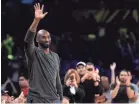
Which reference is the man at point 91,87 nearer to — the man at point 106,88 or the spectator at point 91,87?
the spectator at point 91,87

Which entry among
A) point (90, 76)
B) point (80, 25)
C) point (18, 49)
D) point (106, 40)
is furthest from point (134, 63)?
point (90, 76)

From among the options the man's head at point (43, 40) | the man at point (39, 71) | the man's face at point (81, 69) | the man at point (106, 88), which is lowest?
the man at point (106, 88)

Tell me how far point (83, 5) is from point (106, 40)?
1.14 m

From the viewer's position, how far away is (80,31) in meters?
13.2

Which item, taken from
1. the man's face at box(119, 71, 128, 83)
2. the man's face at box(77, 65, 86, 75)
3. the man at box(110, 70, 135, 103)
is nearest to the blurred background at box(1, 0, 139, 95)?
the man's face at box(77, 65, 86, 75)

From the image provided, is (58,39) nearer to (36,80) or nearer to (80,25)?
(80,25)

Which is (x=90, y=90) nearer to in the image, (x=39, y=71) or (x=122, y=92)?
(x=122, y=92)

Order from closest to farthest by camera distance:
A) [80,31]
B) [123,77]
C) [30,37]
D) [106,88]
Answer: [30,37], [123,77], [106,88], [80,31]

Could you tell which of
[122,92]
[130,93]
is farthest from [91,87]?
[130,93]

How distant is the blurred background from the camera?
40.4ft

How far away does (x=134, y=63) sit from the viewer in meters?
12.2

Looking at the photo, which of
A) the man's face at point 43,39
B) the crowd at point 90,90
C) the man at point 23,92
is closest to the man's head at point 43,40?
the man's face at point 43,39

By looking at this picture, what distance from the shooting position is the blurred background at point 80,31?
40.4 feet

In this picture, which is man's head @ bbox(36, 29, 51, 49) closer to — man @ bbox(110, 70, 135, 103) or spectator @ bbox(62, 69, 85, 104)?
spectator @ bbox(62, 69, 85, 104)
